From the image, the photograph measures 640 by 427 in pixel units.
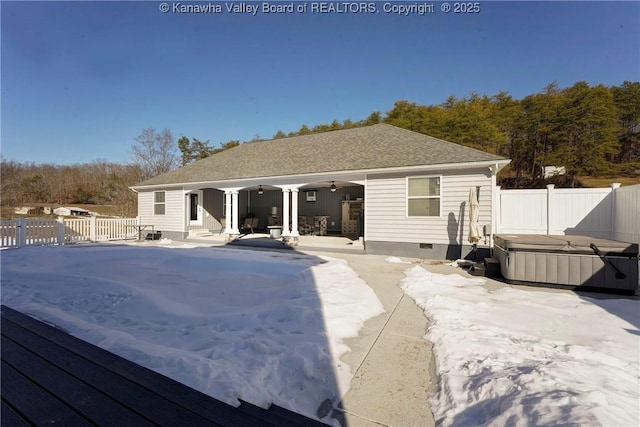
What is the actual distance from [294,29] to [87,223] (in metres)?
11.9

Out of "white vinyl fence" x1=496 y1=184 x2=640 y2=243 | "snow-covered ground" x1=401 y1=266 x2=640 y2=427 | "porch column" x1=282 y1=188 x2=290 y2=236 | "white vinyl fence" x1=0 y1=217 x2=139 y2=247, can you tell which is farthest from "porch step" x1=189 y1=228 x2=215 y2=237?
"white vinyl fence" x1=496 y1=184 x2=640 y2=243

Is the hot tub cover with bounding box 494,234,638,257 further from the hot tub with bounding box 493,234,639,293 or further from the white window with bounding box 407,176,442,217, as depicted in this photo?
the white window with bounding box 407,176,442,217

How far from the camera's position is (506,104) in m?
24.0

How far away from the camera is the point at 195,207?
14.5 meters

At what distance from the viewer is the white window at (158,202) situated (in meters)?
14.6

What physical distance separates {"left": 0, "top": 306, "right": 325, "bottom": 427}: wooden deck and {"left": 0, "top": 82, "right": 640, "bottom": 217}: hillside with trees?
22755mm

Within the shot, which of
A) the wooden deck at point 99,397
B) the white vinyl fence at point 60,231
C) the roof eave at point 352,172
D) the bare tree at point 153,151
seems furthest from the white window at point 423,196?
the bare tree at point 153,151

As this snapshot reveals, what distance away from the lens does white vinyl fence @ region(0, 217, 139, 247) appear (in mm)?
10008

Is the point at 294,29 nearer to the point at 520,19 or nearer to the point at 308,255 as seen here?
the point at 520,19

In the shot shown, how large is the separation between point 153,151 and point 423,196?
97.9 feet

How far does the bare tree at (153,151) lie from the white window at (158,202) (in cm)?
1723

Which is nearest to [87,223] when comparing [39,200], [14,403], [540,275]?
[14,403]

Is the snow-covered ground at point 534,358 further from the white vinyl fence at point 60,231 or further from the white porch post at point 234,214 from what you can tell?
the white vinyl fence at point 60,231

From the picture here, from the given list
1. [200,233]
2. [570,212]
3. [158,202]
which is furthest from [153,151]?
[570,212]
